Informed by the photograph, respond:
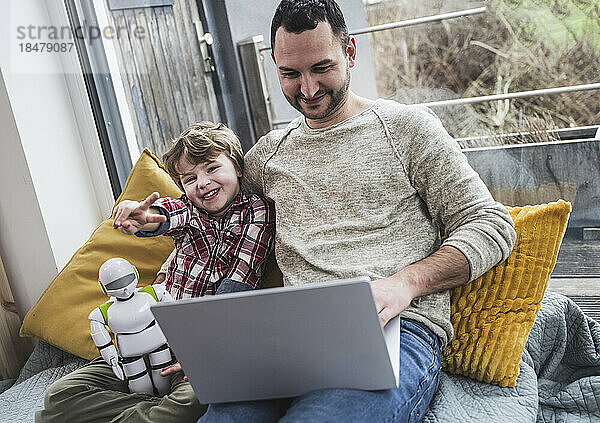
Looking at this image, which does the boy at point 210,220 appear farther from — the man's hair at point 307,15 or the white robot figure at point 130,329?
the man's hair at point 307,15

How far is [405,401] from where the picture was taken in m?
1.18

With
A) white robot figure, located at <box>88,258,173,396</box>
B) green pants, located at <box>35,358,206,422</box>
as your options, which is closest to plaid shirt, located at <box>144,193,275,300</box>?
white robot figure, located at <box>88,258,173,396</box>

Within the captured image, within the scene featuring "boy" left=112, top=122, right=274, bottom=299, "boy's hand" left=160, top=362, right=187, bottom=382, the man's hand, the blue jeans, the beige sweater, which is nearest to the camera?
the blue jeans

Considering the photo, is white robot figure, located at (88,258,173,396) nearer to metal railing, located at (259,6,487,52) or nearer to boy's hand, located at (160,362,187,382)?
boy's hand, located at (160,362,187,382)

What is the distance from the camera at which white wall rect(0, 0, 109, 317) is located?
2115 mm

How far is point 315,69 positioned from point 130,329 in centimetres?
68

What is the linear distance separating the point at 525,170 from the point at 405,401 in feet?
2.73

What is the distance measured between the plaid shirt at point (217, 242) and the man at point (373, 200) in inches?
3.0

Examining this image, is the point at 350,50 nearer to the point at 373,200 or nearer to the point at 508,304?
the point at 373,200

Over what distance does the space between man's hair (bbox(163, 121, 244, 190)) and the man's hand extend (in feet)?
1.76

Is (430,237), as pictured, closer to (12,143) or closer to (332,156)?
(332,156)

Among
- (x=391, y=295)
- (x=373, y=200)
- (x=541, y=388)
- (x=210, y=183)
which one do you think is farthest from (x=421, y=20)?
(x=541, y=388)

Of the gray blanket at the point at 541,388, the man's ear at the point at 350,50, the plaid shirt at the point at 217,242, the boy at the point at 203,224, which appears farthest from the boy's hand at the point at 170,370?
the man's ear at the point at 350,50

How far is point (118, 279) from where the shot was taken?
1423 mm
